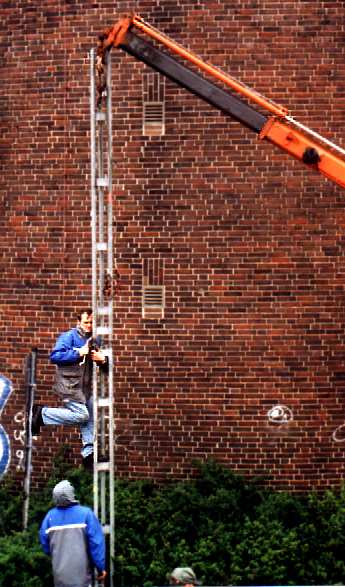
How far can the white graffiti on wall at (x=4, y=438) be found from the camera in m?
14.0

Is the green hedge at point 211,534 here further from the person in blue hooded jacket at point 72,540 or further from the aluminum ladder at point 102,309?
the person in blue hooded jacket at point 72,540

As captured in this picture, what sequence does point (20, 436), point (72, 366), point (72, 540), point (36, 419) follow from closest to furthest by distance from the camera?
point (72, 540) → point (72, 366) → point (36, 419) → point (20, 436)

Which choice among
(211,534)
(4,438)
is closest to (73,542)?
(211,534)

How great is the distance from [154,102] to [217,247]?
78.0 inches

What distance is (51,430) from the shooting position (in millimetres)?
13906

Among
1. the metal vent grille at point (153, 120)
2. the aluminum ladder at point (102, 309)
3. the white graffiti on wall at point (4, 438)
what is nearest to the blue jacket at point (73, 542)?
the aluminum ladder at point (102, 309)

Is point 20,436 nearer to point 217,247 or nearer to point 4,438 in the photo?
A: point 4,438

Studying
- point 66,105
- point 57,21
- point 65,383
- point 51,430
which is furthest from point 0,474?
point 57,21

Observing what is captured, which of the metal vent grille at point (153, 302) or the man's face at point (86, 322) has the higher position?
the metal vent grille at point (153, 302)

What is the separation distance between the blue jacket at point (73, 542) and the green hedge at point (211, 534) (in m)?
2.86

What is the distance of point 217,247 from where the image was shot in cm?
1366

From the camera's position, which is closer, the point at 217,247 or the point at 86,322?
the point at 86,322

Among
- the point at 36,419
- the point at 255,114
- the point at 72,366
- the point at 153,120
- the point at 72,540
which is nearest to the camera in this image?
the point at 72,540

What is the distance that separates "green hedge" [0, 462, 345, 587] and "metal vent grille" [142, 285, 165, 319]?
1962mm
